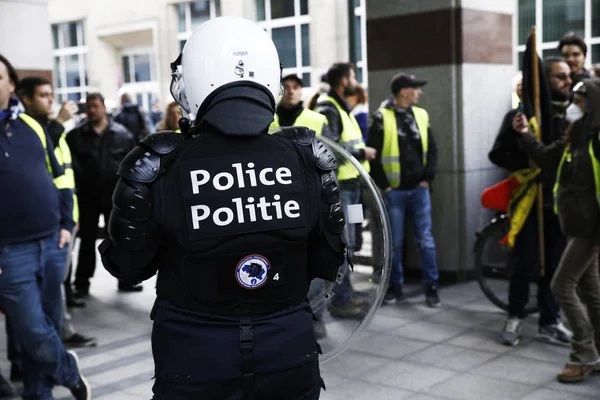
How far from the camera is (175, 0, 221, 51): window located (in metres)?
28.1

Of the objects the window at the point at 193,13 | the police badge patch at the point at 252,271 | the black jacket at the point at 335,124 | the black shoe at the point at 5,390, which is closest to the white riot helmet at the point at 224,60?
the police badge patch at the point at 252,271

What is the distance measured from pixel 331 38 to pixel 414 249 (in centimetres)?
1730

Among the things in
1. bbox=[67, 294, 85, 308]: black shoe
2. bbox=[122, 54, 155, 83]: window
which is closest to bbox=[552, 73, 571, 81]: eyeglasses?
bbox=[67, 294, 85, 308]: black shoe

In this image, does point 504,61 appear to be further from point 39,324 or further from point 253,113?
point 253,113

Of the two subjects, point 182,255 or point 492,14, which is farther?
point 492,14

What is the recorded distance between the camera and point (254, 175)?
235 cm

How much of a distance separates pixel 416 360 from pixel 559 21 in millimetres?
16783

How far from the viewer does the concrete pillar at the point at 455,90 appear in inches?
297

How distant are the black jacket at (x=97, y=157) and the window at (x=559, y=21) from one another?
14200 millimetres

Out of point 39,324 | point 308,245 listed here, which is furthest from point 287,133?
point 39,324

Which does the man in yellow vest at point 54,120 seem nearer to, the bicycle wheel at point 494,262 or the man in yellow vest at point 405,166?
the man in yellow vest at point 405,166

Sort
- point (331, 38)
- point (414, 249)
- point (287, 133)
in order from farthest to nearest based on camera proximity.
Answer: point (331, 38) → point (414, 249) → point (287, 133)

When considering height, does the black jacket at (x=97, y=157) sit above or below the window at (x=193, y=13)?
below

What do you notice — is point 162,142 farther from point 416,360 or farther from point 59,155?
point 416,360
